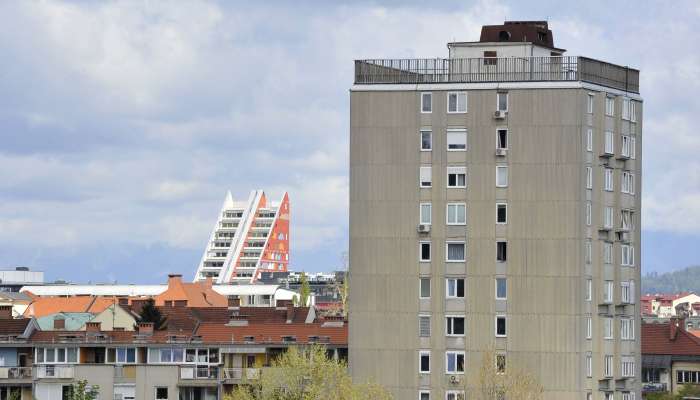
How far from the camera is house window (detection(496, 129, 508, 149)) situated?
9619 cm

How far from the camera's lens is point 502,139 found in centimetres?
9644

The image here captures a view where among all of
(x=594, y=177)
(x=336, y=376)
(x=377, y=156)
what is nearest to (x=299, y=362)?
(x=336, y=376)

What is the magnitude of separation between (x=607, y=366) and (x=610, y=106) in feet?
44.4

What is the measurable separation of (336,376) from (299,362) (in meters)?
4.22

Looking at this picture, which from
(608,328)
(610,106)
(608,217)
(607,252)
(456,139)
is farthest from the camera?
(610,106)

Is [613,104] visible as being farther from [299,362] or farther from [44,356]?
[44,356]

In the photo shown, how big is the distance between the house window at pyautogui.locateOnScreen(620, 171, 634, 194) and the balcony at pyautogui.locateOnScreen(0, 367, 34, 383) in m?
37.8

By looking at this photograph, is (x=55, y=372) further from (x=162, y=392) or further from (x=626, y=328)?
(x=626, y=328)

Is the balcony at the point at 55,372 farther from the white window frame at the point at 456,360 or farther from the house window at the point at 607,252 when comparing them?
the house window at the point at 607,252

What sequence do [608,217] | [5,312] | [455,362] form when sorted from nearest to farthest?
[455,362] < [608,217] < [5,312]

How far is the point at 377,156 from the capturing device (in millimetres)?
97750

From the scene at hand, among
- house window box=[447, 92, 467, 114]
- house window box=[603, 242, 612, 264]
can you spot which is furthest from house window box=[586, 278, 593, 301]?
house window box=[447, 92, 467, 114]

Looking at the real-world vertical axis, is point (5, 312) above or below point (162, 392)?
above

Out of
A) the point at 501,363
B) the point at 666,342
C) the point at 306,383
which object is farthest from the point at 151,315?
the point at 501,363
